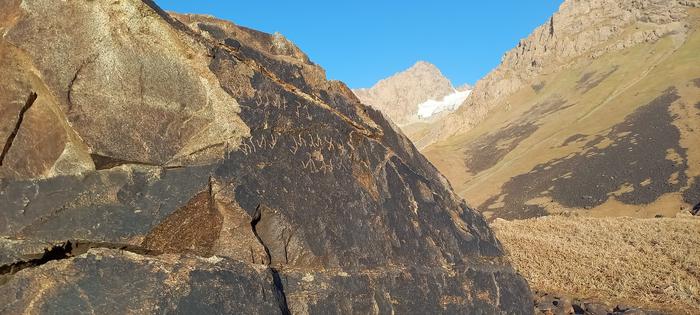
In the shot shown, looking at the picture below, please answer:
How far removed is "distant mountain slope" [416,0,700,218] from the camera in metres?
80.2

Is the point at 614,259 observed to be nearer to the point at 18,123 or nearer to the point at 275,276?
the point at 275,276

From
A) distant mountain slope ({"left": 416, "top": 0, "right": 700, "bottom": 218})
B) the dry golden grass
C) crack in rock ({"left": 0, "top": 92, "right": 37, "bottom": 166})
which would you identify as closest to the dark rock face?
crack in rock ({"left": 0, "top": 92, "right": 37, "bottom": 166})

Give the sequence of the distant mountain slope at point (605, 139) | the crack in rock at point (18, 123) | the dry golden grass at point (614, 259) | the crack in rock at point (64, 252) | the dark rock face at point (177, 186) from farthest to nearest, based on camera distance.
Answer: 1. the distant mountain slope at point (605, 139)
2. the dry golden grass at point (614, 259)
3. the crack in rock at point (18, 123)
4. the dark rock face at point (177, 186)
5. the crack in rock at point (64, 252)

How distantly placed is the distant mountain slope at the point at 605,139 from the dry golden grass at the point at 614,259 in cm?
4635

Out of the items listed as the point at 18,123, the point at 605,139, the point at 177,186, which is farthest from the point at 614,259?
the point at 605,139

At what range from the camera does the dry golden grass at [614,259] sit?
59.3 ft

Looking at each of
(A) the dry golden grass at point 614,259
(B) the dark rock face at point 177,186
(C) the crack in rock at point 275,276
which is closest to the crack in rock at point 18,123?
(B) the dark rock face at point 177,186

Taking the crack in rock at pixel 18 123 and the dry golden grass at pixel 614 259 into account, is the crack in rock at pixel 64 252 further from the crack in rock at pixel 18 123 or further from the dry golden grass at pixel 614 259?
the dry golden grass at pixel 614 259

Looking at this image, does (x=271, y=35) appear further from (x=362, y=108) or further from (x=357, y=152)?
(x=357, y=152)

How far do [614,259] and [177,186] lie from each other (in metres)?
18.5

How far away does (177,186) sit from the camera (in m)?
10.9

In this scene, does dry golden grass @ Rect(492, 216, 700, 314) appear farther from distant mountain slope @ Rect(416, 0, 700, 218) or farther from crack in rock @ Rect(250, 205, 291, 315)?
distant mountain slope @ Rect(416, 0, 700, 218)

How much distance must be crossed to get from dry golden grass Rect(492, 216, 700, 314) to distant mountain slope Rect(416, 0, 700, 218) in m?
46.4

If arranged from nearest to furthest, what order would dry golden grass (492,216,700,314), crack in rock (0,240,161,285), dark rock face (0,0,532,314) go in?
crack in rock (0,240,161,285) → dark rock face (0,0,532,314) → dry golden grass (492,216,700,314)
